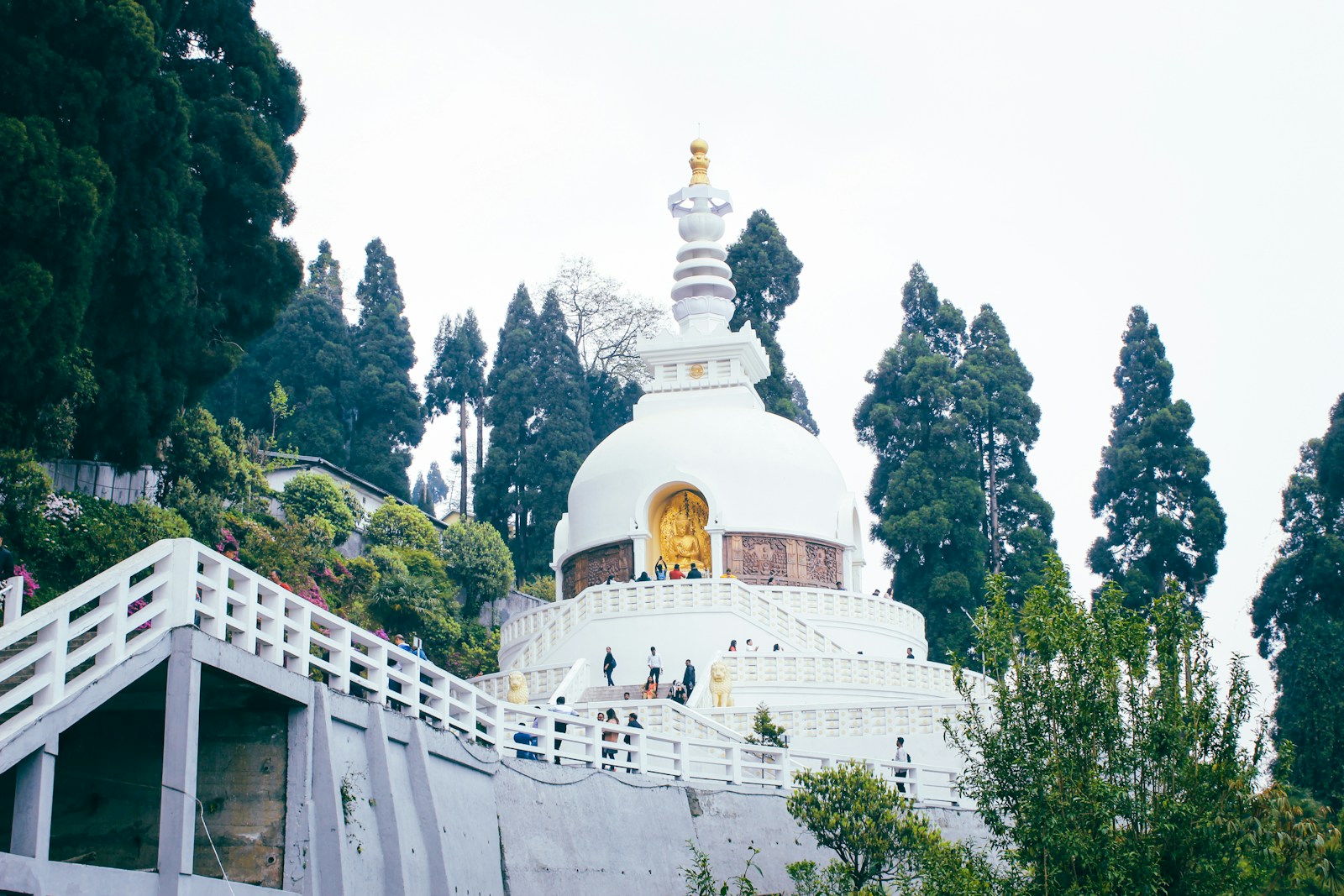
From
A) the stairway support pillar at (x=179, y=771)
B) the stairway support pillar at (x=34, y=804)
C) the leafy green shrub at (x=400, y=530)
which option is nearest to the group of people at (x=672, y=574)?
the leafy green shrub at (x=400, y=530)

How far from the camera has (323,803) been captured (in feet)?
40.1

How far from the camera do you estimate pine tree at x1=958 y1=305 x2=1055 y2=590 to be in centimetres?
4366

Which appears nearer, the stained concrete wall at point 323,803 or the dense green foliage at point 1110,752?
the stained concrete wall at point 323,803

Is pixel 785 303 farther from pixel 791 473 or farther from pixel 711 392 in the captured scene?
pixel 791 473

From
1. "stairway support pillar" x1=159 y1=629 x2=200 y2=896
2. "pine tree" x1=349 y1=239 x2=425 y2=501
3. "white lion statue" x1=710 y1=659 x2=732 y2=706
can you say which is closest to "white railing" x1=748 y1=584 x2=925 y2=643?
"white lion statue" x1=710 y1=659 x2=732 y2=706

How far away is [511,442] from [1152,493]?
20563mm

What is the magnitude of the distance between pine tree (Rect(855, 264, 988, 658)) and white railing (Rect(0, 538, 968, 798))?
24.5 meters

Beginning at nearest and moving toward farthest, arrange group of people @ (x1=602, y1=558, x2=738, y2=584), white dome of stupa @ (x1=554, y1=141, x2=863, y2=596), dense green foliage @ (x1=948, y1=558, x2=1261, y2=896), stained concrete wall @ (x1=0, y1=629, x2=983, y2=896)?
stained concrete wall @ (x1=0, y1=629, x2=983, y2=896) < dense green foliage @ (x1=948, y1=558, x2=1261, y2=896) < group of people @ (x1=602, y1=558, x2=738, y2=584) < white dome of stupa @ (x1=554, y1=141, x2=863, y2=596)

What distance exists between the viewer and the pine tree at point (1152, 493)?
40000mm

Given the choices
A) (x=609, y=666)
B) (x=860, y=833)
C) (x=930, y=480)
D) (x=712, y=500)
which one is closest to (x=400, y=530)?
(x=712, y=500)

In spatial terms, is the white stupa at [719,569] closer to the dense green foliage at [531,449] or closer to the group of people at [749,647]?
the group of people at [749,647]

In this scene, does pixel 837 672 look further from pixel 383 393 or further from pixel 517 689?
pixel 383 393

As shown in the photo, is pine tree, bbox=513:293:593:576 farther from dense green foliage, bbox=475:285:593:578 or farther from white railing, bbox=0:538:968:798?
white railing, bbox=0:538:968:798

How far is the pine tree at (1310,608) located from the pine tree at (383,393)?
94.2ft
